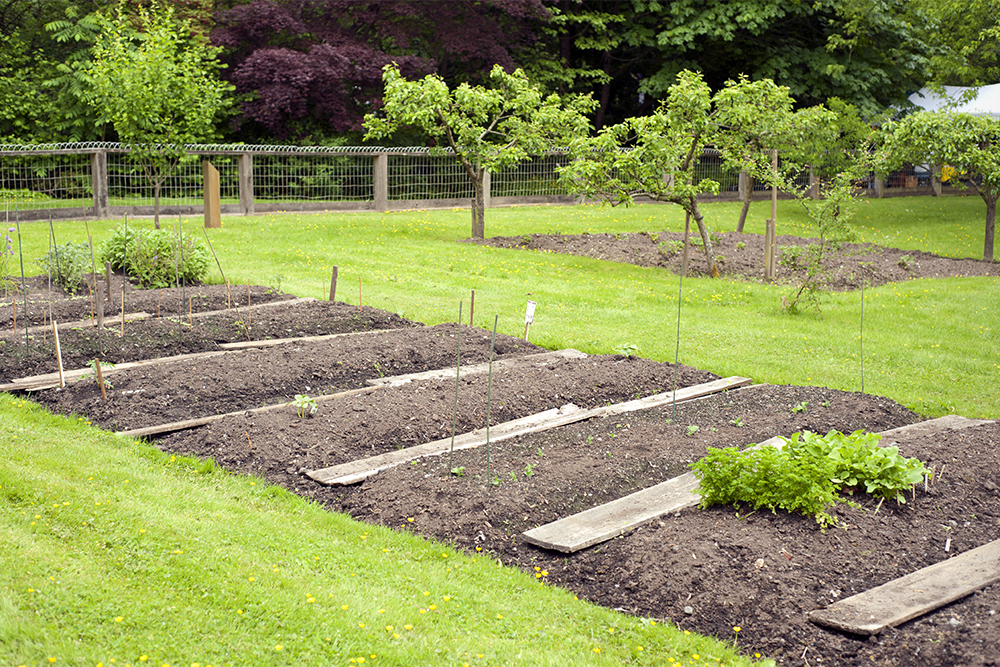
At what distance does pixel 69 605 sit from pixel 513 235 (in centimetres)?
1357

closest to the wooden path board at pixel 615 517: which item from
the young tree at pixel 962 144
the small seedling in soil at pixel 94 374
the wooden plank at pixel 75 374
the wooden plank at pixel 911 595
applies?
the wooden plank at pixel 911 595

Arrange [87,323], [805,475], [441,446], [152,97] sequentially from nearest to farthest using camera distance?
[805,475] → [441,446] → [87,323] → [152,97]

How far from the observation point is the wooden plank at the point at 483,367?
679cm

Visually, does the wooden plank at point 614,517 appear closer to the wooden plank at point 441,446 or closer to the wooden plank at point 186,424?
Result: the wooden plank at point 441,446

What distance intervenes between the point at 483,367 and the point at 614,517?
2.90m

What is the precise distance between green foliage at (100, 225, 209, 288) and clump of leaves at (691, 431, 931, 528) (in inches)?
292

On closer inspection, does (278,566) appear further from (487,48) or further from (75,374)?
(487,48)

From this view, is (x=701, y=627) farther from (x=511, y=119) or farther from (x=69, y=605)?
(x=511, y=119)

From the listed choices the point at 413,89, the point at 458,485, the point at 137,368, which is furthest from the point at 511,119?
the point at 458,485

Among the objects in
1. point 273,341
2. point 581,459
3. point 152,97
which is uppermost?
point 152,97

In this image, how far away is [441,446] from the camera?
547cm

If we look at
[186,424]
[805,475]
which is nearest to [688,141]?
[186,424]

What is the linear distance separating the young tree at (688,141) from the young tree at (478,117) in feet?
6.33

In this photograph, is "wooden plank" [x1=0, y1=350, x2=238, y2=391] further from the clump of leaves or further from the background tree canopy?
the background tree canopy
